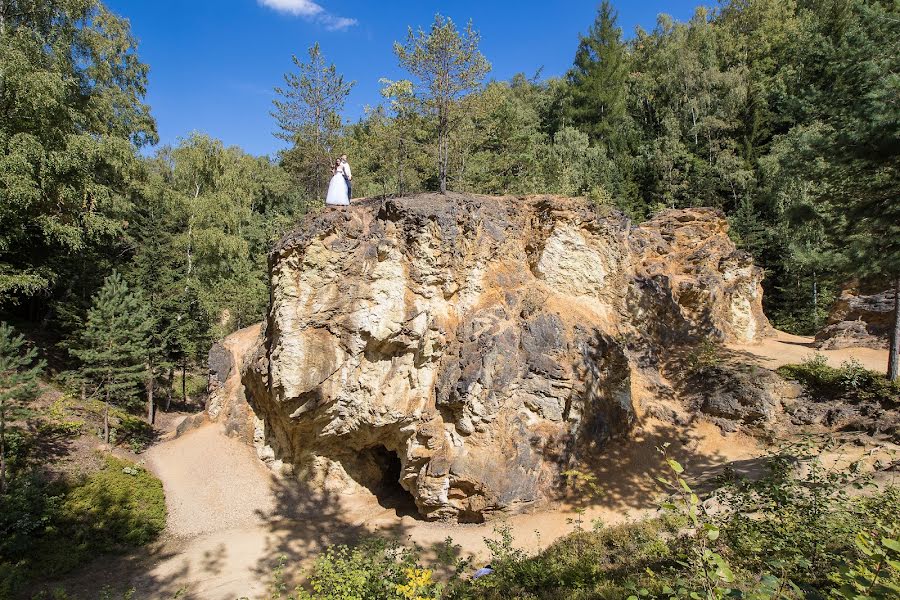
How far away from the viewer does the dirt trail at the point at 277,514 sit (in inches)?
375

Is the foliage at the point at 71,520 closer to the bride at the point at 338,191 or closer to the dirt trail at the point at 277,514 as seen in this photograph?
the dirt trail at the point at 277,514

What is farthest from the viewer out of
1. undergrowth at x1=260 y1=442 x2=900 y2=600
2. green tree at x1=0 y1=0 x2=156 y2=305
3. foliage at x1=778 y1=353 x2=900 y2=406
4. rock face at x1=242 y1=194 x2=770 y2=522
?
green tree at x1=0 y1=0 x2=156 y2=305

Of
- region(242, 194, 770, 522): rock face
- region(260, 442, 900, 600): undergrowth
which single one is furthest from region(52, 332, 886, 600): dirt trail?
region(260, 442, 900, 600): undergrowth

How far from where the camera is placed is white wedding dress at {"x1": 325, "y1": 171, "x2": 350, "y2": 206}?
14547 mm

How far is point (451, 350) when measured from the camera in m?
12.6

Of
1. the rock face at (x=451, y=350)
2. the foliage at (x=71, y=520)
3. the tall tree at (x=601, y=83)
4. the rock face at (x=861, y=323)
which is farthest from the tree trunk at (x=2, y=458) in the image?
the tall tree at (x=601, y=83)

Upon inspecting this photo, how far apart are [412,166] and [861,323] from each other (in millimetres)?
20077

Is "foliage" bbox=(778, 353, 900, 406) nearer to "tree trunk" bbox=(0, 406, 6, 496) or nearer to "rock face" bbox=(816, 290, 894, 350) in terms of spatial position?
"rock face" bbox=(816, 290, 894, 350)

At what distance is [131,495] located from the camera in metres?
11.8

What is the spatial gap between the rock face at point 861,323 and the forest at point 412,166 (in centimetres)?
78

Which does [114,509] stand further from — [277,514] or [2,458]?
[277,514]

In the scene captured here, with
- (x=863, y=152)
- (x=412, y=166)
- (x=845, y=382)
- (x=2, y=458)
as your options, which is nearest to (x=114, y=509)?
(x=2, y=458)

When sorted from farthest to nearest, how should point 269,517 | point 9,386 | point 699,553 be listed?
1. point 269,517
2. point 9,386
3. point 699,553

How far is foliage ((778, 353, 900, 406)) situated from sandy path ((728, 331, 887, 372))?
1.00 meters
